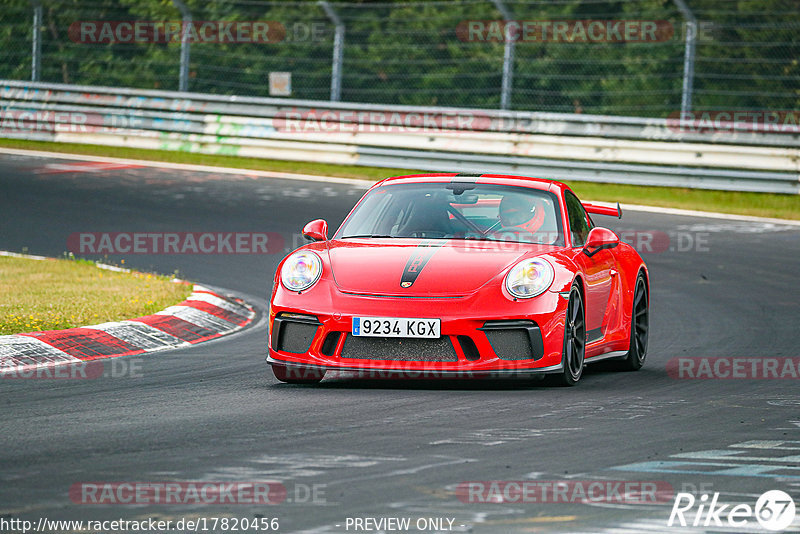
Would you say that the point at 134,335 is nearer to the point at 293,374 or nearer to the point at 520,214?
the point at 293,374

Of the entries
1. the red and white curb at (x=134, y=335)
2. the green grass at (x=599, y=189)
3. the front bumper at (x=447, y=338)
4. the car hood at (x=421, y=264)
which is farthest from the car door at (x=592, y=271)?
the green grass at (x=599, y=189)

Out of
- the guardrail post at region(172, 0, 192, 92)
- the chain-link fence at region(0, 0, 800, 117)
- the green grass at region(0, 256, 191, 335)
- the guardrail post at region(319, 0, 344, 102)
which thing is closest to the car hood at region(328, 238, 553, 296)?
the green grass at region(0, 256, 191, 335)

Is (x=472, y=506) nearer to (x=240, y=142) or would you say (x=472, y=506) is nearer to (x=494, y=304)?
(x=494, y=304)

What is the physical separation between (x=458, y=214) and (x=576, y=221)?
0.84m

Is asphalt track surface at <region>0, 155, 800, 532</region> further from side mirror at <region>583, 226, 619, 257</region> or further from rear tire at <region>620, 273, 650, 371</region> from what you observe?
side mirror at <region>583, 226, 619, 257</region>

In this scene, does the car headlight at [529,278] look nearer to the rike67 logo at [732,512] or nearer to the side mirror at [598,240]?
the side mirror at [598,240]

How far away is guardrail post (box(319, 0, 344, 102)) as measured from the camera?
68.5 ft

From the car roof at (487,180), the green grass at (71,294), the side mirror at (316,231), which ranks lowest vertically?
the green grass at (71,294)

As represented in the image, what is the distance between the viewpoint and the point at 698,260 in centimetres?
1414

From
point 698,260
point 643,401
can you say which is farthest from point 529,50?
point 643,401

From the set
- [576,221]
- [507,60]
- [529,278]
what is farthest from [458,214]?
[507,60]

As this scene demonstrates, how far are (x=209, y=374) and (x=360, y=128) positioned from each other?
43.2 feet

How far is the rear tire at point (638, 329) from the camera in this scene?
896 centimetres

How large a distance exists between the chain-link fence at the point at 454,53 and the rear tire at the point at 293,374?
37.8 ft
